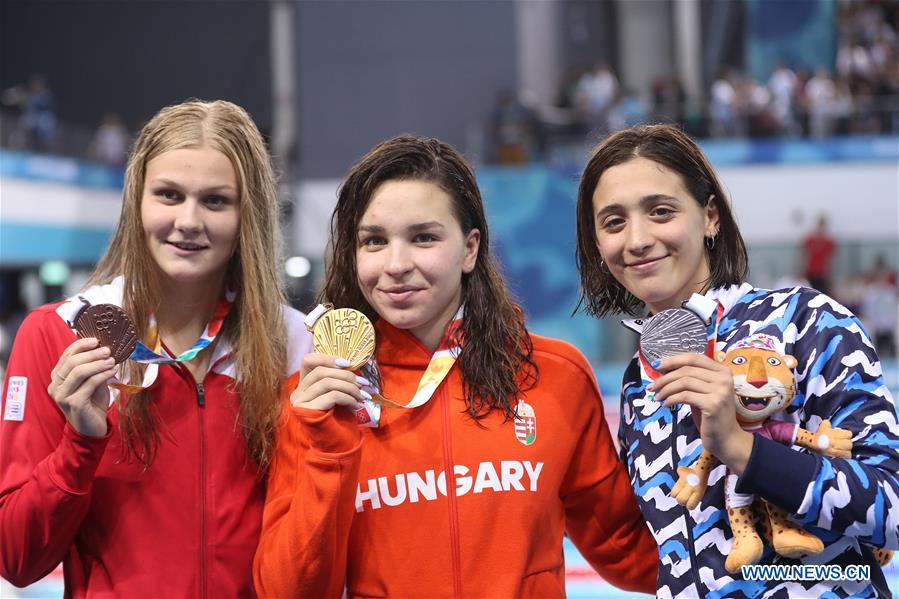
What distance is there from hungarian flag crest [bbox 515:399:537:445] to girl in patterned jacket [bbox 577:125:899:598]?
0.24 m

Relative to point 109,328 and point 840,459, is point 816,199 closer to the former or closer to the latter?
point 840,459

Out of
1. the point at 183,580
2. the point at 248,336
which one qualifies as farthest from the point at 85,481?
the point at 248,336

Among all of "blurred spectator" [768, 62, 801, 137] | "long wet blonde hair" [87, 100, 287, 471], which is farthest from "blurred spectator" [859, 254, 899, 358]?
"long wet blonde hair" [87, 100, 287, 471]

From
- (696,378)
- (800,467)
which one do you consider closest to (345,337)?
(696,378)

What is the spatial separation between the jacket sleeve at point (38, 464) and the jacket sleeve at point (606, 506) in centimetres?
120

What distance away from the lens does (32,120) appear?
57.8 ft

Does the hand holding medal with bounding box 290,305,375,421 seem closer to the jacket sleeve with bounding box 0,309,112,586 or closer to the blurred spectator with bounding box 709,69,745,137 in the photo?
the jacket sleeve with bounding box 0,309,112,586

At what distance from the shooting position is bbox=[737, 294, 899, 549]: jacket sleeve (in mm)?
1984

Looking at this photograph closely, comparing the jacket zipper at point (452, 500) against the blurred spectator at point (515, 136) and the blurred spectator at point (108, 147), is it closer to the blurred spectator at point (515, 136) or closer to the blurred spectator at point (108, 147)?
the blurred spectator at point (515, 136)

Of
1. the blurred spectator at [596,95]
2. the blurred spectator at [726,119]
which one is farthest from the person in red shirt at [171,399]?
the blurred spectator at [726,119]

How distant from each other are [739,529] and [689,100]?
15448mm

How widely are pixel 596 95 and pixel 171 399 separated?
16.2 meters

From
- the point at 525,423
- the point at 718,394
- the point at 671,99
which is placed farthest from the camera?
the point at 671,99

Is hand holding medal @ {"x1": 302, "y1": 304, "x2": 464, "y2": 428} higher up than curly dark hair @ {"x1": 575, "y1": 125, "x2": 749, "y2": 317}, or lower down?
lower down
